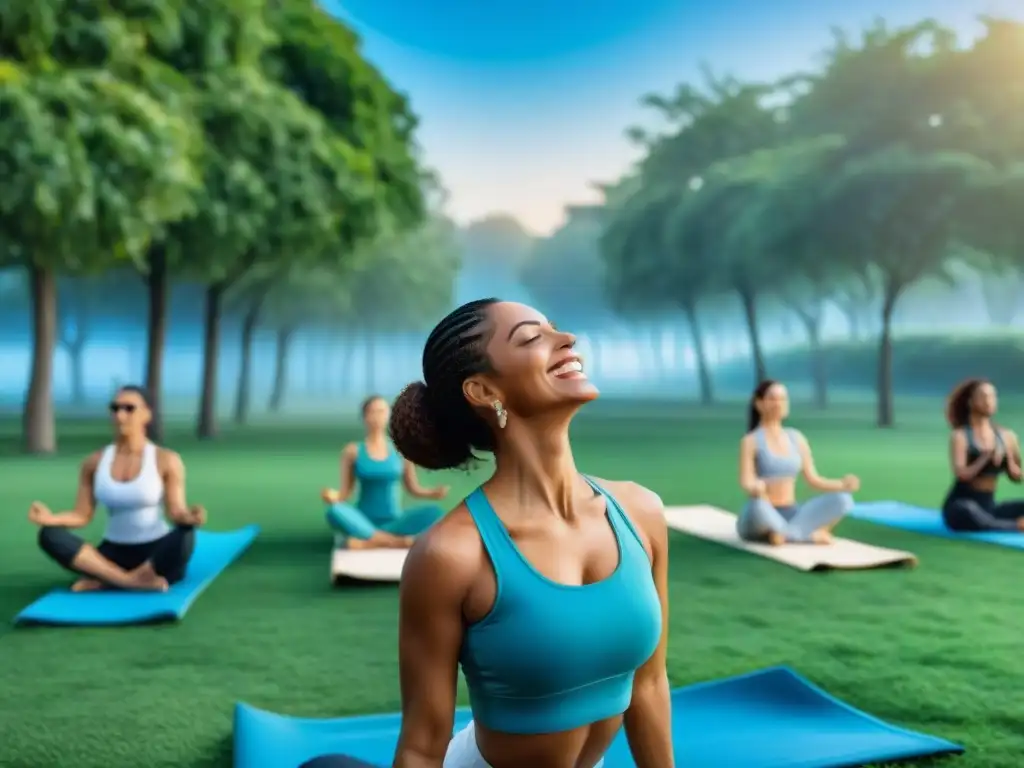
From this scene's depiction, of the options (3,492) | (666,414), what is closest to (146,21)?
(3,492)

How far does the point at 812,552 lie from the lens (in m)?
7.80

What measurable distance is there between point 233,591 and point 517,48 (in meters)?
53.4

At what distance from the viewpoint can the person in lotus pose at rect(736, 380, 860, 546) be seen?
809 cm

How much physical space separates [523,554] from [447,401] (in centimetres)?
41

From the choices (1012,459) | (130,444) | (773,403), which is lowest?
(1012,459)

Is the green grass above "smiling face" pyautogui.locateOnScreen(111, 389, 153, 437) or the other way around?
the other way around

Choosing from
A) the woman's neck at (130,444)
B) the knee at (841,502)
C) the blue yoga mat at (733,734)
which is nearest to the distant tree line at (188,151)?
the woman's neck at (130,444)

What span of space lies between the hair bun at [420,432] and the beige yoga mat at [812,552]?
18.1 feet

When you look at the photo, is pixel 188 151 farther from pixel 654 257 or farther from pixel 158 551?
pixel 654 257

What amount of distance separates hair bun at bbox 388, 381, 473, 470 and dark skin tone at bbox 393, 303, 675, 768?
0.13m

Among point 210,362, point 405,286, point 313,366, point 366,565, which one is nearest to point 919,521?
point 366,565

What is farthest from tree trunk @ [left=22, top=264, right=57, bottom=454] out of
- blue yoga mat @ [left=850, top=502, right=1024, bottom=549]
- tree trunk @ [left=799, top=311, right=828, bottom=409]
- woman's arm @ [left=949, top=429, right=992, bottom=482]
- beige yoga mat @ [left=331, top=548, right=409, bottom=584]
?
tree trunk @ [left=799, top=311, right=828, bottom=409]

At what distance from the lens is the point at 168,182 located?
14359mm

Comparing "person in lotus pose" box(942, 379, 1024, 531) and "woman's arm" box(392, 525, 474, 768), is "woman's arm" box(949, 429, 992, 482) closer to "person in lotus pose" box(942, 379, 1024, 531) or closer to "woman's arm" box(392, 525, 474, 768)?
"person in lotus pose" box(942, 379, 1024, 531)
